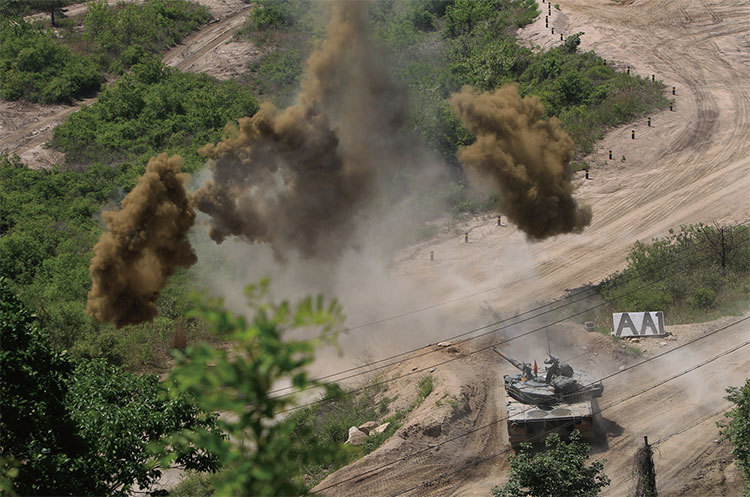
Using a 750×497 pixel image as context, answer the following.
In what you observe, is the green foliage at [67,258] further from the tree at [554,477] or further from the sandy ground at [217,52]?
the tree at [554,477]

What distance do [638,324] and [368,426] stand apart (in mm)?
12140

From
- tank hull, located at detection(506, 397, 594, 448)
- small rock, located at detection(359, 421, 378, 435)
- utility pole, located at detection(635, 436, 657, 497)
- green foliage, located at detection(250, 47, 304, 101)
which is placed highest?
green foliage, located at detection(250, 47, 304, 101)

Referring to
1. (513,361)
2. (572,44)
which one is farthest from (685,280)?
(572,44)

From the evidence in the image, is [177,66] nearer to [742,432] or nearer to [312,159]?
[312,159]

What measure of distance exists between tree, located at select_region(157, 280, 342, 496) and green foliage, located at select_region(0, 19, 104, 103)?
6318 cm

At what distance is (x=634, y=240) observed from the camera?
44.6 m

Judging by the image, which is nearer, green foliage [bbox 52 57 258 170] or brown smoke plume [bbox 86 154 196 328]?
brown smoke plume [bbox 86 154 196 328]

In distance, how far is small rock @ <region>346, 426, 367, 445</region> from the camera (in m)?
31.0

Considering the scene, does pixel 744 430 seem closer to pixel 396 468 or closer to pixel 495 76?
pixel 396 468

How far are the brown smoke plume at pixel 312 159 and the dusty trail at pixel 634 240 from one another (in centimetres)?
582

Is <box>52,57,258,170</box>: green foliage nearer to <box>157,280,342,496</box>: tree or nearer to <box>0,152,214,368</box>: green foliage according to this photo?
<box>0,152,214,368</box>: green foliage

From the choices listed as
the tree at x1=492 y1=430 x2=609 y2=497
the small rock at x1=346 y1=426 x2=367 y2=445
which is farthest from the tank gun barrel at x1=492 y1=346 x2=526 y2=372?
the tree at x1=492 y1=430 x2=609 y2=497

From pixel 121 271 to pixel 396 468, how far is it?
43.2 ft

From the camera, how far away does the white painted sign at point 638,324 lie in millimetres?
35188
